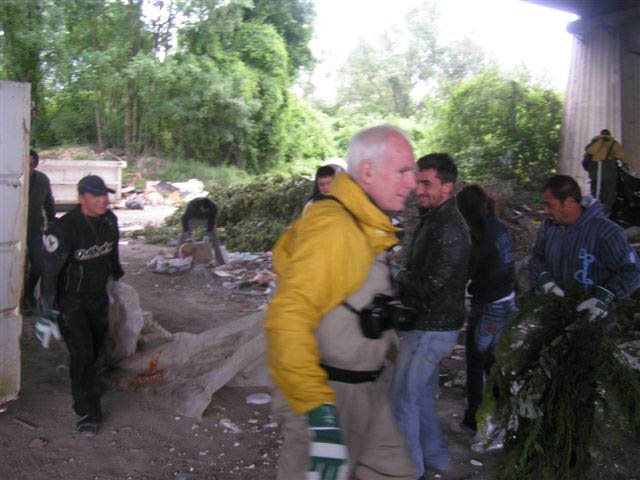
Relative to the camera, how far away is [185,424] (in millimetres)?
4648

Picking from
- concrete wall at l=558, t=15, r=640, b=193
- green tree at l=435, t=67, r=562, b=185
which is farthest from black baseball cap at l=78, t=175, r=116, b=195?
green tree at l=435, t=67, r=562, b=185

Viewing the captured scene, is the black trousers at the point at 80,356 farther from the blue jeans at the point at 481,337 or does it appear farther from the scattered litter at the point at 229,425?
the blue jeans at the point at 481,337

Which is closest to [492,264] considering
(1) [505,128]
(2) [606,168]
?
(2) [606,168]

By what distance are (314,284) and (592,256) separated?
7.57 ft

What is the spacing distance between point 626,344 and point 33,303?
6.22m

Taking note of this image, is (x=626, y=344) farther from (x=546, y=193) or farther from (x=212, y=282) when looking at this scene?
(x=212, y=282)

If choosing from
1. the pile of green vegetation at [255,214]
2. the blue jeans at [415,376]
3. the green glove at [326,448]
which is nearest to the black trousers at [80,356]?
the blue jeans at [415,376]

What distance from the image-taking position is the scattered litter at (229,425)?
4.63 m

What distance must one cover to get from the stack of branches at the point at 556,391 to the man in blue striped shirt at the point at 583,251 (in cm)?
34

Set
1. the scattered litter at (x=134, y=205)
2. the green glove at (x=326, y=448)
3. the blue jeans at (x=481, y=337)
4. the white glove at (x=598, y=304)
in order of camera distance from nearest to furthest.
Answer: the green glove at (x=326, y=448)
the white glove at (x=598, y=304)
the blue jeans at (x=481, y=337)
the scattered litter at (x=134, y=205)

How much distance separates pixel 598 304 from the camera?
11.0 ft

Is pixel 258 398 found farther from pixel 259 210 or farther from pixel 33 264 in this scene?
pixel 259 210

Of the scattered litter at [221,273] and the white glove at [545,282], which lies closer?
the white glove at [545,282]

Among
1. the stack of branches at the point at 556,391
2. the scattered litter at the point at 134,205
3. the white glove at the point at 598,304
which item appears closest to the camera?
the stack of branches at the point at 556,391
